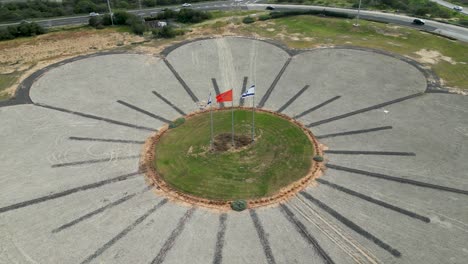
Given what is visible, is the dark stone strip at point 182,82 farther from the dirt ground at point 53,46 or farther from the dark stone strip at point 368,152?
the dark stone strip at point 368,152

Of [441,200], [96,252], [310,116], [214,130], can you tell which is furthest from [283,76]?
[96,252]

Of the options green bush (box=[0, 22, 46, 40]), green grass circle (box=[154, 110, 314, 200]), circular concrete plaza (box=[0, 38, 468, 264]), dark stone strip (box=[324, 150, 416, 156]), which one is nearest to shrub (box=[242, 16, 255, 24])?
circular concrete plaza (box=[0, 38, 468, 264])

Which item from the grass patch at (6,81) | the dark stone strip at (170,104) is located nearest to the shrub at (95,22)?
the grass patch at (6,81)

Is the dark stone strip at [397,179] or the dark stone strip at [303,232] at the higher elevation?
the dark stone strip at [397,179]

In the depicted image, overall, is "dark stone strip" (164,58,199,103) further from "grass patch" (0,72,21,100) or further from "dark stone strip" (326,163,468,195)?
"grass patch" (0,72,21,100)

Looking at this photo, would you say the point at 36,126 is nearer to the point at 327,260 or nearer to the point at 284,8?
the point at 327,260

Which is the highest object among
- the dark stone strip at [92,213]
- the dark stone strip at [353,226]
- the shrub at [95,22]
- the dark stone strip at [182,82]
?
the shrub at [95,22]
